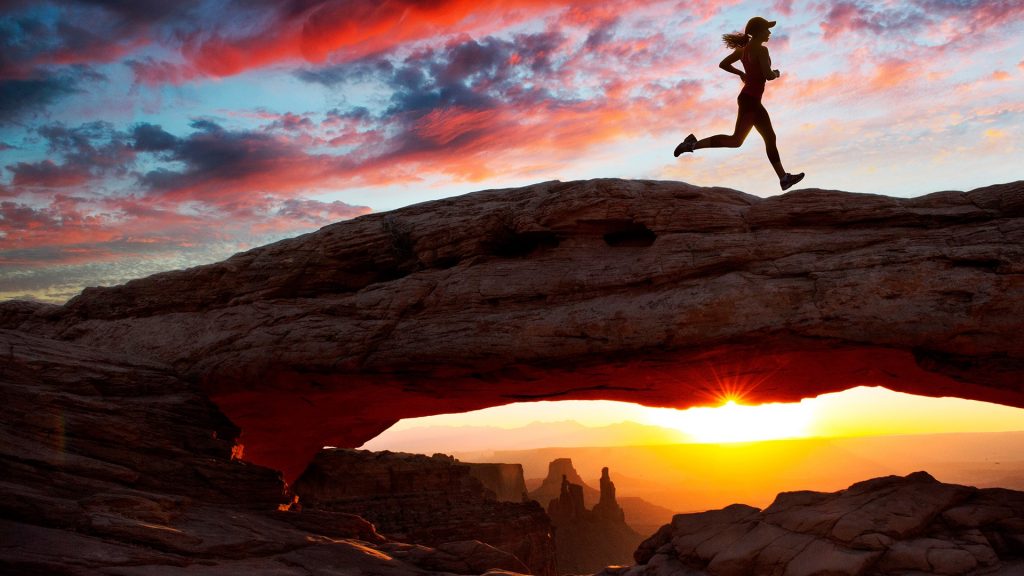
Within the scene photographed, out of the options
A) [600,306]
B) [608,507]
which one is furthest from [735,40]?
[608,507]

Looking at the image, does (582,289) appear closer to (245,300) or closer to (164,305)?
(245,300)

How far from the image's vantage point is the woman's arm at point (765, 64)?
16.3 meters

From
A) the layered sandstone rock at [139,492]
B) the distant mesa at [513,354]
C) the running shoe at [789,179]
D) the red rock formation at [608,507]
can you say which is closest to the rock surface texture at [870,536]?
the distant mesa at [513,354]

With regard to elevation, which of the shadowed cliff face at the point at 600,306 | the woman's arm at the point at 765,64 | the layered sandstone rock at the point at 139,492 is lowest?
the layered sandstone rock at the point at 139,492

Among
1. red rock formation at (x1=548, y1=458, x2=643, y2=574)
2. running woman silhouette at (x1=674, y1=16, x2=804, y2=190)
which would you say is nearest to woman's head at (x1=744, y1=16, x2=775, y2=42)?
running woman silhouette at (x1=674, y1=16, x2=804, y2=190)

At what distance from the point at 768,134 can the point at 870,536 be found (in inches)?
358

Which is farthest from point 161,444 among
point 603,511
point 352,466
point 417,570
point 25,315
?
point 603,511

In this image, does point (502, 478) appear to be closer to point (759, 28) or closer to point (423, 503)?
point (423, 503)

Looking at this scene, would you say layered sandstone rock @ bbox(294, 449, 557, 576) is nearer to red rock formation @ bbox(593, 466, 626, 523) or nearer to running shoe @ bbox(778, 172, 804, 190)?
running shoe @ bbox(778, 172, 804, 190)

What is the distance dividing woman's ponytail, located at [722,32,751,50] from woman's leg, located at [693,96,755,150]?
3.84ft

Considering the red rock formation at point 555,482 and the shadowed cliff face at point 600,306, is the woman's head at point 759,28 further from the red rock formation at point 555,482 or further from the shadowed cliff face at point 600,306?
the red rock formation at point 555,482

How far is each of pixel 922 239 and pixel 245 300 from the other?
18.3m

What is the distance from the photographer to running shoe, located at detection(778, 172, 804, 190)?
1688 centimetres

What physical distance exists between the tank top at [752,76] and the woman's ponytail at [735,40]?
0.20 m
